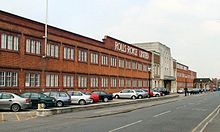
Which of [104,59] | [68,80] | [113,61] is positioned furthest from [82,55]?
[113,61]

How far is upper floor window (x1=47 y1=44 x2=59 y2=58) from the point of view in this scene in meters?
44.6

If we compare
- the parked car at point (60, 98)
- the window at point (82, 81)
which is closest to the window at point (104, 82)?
the window at point (82, 81)

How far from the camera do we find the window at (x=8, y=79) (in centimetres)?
3653

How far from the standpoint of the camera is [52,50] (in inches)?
1786

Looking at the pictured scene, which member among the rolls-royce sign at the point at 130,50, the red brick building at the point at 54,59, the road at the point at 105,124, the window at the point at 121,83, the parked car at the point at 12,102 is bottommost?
the road at the point at 105,124

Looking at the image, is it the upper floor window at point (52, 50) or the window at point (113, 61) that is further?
the window at point (113, 61)

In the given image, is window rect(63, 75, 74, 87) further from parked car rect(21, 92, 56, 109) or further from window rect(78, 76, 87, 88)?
parked car rect(21, 92, 56, 109)

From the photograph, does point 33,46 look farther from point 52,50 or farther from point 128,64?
point 128,64

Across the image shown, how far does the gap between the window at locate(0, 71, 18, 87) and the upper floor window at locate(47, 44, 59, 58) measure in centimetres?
683

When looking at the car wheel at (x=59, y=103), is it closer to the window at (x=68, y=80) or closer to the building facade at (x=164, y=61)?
the window at (x=68, y=80)

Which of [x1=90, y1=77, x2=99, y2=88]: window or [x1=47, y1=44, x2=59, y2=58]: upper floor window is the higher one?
[x1=47, y1=44, x2=59, y2=58]: upper floor window

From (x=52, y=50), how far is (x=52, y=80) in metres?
3.54

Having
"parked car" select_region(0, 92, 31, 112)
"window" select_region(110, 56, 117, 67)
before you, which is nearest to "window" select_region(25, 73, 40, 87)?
"parked car" select_region(0, 92, 31, 112)

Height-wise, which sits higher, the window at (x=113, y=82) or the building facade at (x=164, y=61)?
the building facade at (x=164, y=61)
